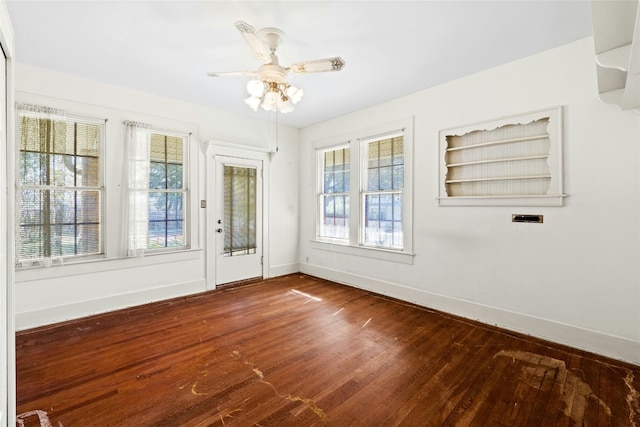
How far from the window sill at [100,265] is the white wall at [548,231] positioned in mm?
3136

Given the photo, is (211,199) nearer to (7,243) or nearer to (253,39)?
(253,39)

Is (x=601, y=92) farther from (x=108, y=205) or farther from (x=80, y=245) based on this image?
(x=80, y=245)

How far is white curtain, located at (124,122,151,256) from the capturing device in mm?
3648

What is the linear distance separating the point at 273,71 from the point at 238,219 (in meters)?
2.85

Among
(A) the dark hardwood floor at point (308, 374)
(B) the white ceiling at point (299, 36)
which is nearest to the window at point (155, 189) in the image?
(B) the white ceiling at point (299, 36)

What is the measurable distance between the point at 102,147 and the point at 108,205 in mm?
715

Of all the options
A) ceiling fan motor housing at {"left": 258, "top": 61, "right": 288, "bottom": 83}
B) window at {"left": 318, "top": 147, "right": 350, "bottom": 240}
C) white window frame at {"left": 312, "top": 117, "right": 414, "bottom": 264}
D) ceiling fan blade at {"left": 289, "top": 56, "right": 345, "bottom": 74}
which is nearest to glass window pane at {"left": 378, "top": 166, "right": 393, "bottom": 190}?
white window frame at {"left": 312, "top": 117, "right": 414, "bottom": 264}

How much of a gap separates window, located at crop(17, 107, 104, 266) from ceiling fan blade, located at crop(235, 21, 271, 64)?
101 inches

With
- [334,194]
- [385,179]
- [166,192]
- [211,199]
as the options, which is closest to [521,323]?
[385,179]

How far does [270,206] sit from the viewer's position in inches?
204

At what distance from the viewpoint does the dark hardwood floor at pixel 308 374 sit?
1.83 meters

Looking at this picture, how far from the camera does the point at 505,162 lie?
10.2 feet

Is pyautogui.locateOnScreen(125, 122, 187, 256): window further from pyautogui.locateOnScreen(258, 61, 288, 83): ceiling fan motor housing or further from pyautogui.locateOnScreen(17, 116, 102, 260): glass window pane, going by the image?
pyautogui.locateOnScreen(258, 61, 288, 83): ceiling fan motor housing

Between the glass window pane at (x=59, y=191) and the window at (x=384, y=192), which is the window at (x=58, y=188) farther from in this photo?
the window at (x=384, y=192)
